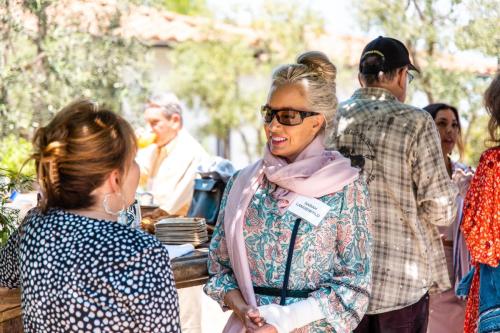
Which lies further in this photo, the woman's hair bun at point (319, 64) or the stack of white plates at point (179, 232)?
the stack of white plates at point (179, 232)

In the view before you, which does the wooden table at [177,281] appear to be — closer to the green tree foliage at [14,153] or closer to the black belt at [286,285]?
the black belt at [286,285]

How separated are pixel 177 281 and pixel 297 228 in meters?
0.68

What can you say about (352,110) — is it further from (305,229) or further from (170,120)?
(170,120)

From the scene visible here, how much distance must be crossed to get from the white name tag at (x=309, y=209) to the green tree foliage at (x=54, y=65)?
3.40 metres

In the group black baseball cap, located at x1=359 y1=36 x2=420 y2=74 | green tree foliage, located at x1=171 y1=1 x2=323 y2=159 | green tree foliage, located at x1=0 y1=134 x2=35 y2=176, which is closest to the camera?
black baseball cap, located at x1=359 y1=36 x2=420 y2=74

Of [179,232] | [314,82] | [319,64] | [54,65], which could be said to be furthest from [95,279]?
[54,65]

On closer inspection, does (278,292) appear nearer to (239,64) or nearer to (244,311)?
(244,311)

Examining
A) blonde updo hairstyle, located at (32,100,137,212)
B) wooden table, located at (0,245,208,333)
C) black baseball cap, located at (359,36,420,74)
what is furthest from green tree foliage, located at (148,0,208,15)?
blonde updo hairstyle, located at (32,100,137,212)

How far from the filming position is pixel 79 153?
88.5 inches

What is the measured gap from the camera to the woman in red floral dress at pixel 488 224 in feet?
10.9

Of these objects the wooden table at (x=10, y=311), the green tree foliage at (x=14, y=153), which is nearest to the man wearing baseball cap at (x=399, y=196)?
the wooden table at (x=10, y=311)

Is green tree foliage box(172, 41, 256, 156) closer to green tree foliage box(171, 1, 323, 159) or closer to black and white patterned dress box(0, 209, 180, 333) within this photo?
green tree foliage box(171, 1, 323, 159)

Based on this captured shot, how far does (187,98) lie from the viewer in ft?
51.0

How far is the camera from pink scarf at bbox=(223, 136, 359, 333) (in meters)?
2.99
